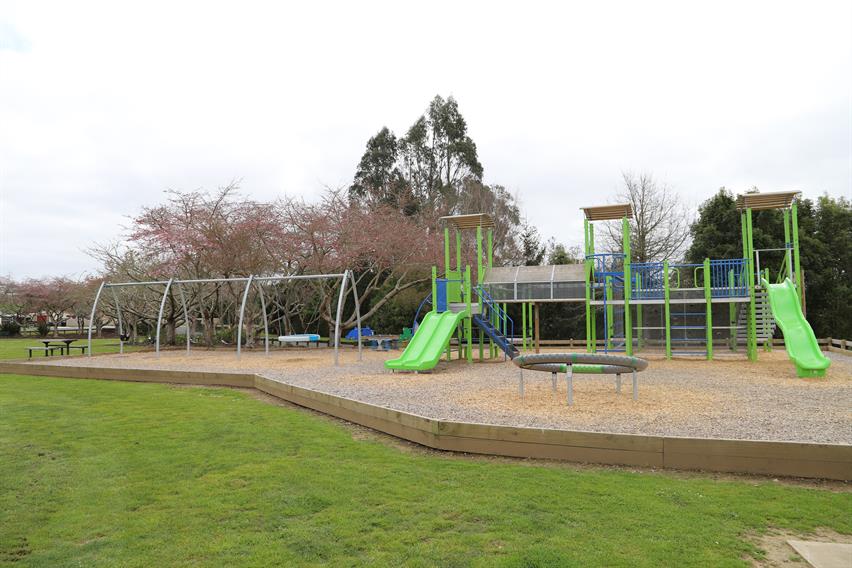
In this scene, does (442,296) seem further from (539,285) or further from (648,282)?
(648,282)

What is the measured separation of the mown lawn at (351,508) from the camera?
12.5 feet

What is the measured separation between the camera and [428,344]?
15.1 m

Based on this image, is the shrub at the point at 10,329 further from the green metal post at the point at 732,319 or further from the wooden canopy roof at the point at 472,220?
the green metal post at the point at 732,319

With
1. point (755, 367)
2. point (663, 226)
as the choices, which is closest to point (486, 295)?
point (755, 367)

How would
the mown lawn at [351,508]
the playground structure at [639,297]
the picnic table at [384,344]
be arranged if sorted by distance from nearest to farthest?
the mown lawn at [351,508]
the playground structure at [639,297]
the picnic table at [384,344]

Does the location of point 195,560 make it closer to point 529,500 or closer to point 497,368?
point 529,500

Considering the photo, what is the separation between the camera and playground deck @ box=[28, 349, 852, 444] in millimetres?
7027

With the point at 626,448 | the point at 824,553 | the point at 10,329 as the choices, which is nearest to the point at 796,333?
the point at 626,448

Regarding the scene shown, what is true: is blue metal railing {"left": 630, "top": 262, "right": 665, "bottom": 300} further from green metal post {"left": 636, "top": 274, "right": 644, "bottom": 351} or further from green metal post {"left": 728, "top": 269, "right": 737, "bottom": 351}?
green metal post {"left": 728, "top": 269, "right": 737, "bottom": 351}

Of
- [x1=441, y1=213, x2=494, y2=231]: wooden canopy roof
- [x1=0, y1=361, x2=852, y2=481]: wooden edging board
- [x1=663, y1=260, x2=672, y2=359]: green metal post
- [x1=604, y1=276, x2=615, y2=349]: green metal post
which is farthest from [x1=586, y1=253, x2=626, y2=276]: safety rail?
[x1=0, y1=361, x2=852, y2=481]: wooden edging board

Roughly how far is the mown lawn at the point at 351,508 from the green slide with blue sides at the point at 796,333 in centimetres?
875

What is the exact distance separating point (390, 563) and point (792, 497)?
3548 millimetres

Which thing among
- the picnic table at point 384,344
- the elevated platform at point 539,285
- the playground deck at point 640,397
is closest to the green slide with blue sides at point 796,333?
the playground deck at point 640,397

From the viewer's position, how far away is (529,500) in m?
4.81
